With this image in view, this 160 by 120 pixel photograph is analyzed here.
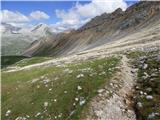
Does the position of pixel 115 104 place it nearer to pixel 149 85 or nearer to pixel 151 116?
pixel 151 116

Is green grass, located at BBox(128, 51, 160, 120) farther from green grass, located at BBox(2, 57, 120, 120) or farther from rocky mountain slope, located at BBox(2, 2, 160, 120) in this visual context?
green grass, located at BBox(2, 57, 120, 120)

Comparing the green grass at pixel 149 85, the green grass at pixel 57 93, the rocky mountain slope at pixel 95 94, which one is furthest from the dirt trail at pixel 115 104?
the green grass at pixel 57 93

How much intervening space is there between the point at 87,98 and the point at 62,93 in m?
4.19

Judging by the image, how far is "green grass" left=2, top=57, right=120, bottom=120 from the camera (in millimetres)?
26125

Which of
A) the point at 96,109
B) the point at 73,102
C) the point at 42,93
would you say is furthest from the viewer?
the point at 42,93

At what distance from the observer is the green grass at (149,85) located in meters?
23.7

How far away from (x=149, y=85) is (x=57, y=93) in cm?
979

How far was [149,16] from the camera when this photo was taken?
174750 millimetres

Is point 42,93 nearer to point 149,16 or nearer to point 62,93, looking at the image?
point 62,93

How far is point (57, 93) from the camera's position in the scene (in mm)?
29562

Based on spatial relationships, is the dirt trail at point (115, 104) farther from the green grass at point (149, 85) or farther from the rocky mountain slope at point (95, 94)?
the green grass at point (149, 85)

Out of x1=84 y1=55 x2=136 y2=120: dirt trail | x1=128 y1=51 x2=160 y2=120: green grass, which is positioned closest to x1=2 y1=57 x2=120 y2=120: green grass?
x1=84 y1=55 x2=136 y2=120: dirt trail

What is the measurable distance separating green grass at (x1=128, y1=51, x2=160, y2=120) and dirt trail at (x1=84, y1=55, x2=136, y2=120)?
806 mm

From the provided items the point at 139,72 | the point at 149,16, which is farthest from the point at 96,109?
the point at 149,16
